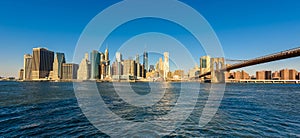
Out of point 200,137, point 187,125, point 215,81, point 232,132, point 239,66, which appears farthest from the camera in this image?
point 215,81

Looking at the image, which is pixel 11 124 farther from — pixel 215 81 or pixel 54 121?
pixel 215 81

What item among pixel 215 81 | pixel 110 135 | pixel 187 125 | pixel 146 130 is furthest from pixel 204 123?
pixel 215 81

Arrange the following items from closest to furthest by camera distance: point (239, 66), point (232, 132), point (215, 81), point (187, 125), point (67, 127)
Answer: point (232, 132) < point (67, 127) < point (187, 125) < point (239, 66) < point (215, 81)

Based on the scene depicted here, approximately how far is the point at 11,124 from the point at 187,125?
13.2 meters

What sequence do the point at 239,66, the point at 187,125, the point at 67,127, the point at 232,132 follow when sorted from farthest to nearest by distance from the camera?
the point at 239,66
the point at 187,125
the point at 67,127
the point at 232,132

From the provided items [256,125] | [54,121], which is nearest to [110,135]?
[54,121]

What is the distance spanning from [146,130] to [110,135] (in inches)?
96.8

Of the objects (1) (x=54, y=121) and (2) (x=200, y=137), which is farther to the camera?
(1) (x=54, y=121)

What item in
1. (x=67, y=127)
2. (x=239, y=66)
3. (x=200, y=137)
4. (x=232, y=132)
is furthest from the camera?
(x=239, y=66)

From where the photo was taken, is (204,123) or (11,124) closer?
(11,124)

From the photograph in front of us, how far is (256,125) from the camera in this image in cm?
1427

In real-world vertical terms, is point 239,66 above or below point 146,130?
above

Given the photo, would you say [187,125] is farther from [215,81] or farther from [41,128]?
[215,81]

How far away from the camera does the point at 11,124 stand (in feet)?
45.3
